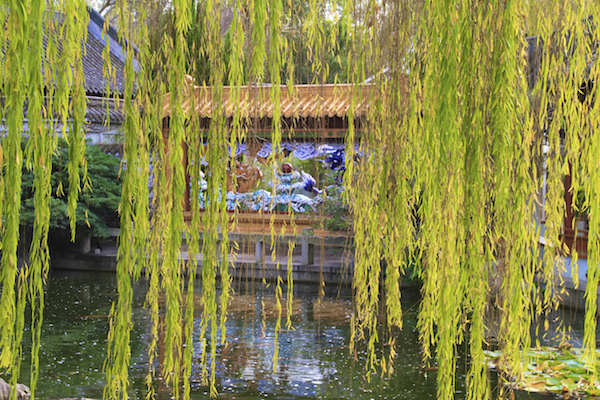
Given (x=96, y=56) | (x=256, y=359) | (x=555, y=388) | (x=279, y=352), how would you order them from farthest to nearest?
(x=96, y=56)
(x=279, y=352)
(x=256, y=359)
(x=555, y=388)

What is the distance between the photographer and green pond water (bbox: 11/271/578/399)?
3.71 metres

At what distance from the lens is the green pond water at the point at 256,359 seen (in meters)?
3.71

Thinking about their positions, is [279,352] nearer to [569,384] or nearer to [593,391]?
[569,384]

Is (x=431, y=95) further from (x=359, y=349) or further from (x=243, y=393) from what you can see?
(x=359, y=349)

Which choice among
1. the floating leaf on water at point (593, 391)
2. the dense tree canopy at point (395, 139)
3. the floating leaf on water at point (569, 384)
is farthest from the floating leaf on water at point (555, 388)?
the dense tree canopy at point (395, 139)

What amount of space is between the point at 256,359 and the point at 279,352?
245 millimetres

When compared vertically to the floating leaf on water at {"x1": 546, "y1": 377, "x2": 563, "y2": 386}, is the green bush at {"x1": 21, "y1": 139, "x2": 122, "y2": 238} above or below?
above

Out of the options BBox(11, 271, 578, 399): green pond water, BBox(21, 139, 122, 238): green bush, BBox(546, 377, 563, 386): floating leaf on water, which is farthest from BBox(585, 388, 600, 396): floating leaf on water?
BBox(21, 139, 122, 238): green bush

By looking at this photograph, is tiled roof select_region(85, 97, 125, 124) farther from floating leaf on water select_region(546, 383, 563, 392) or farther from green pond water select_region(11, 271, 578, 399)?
floating leaf on water select_region(546, 383, 563, 392)

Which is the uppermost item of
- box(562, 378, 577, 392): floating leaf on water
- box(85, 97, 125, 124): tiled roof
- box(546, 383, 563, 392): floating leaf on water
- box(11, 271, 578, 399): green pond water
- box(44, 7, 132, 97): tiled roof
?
box(44, 7, 132, 97): tiled roof

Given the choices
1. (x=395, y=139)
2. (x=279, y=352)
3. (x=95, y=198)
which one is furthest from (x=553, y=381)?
(x=95, y=198)

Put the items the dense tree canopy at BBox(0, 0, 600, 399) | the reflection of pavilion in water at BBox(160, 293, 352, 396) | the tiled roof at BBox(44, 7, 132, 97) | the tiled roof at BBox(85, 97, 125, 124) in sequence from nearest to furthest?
the dense tree canopy at BBox(0, 0, 600, 399) → the reflection of pavilion in water at BBox(160, 293, 352, 396) → the tiled roof at BBox(44, 7, 132, 97) → the tiled roof at BBox(85, 97, 125, 124)

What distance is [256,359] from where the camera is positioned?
171 inches

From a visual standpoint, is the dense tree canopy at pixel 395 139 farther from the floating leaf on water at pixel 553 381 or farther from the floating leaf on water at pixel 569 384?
the floating leaf on water at pixel 553 381
